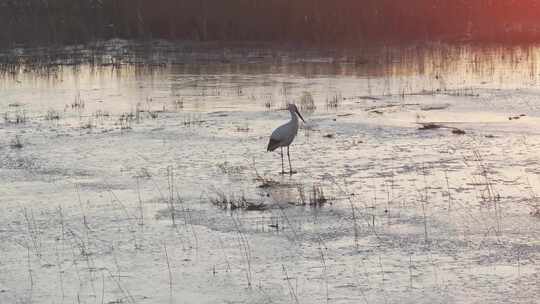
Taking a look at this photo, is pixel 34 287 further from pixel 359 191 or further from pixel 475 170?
pixel 475 170

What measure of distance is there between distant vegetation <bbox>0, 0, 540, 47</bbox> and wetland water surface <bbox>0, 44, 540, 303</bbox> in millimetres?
11872

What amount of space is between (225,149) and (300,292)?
6.75 m

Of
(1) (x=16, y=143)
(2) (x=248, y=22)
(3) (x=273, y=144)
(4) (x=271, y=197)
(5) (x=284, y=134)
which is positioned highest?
(2) (x=248, y=22)

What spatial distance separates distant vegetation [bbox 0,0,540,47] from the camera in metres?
33.1

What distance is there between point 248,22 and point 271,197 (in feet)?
76.5

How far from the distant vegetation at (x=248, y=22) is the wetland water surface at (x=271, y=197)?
1187cm

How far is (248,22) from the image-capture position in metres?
33.3

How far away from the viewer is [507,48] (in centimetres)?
3041

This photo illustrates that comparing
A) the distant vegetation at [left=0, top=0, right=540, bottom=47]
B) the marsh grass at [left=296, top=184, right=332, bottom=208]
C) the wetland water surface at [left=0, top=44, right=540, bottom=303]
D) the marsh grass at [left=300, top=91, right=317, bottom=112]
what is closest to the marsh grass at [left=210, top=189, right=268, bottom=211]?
the wetland water surface at [left=0, top=44, right=540, bottom=303]

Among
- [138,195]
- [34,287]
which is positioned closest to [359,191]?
[138,195]

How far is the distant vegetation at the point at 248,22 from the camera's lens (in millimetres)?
33062

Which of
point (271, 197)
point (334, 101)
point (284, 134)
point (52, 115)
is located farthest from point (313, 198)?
point (52, 115)

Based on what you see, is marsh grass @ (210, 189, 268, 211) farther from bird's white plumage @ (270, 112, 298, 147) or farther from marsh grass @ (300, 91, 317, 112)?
marsh grass @ (300, 91, 317, 112)

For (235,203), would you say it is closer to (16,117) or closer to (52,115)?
(52,115)
